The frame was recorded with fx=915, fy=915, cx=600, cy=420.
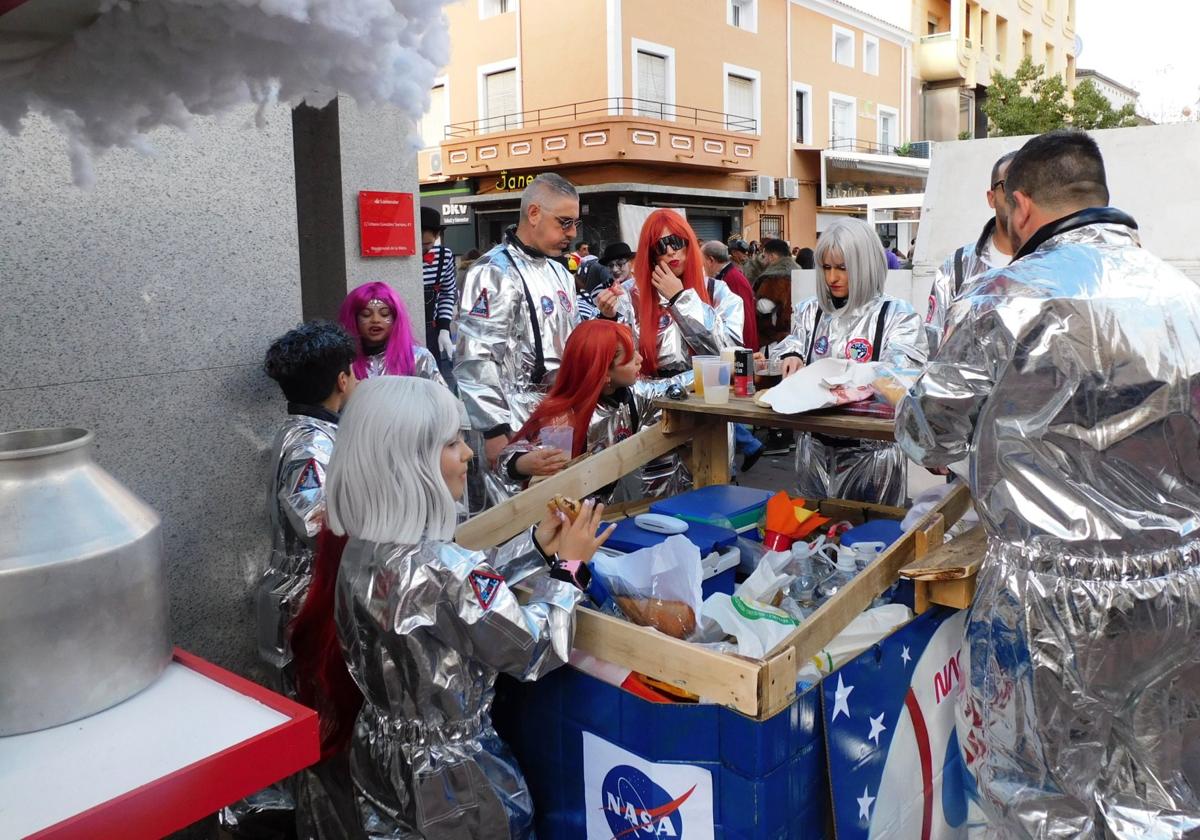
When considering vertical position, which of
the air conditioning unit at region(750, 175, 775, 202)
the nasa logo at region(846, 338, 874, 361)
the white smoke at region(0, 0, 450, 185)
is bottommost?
the nasa logo at region(846, 338, 874, 361)

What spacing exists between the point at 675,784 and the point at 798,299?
736cm

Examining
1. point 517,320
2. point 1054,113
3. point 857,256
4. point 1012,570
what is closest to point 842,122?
point 1054,113

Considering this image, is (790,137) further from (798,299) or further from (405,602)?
(405,602)

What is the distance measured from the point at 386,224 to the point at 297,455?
290 centimetres

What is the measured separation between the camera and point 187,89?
115 cm

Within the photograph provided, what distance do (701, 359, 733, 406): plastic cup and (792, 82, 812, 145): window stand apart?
970 inches

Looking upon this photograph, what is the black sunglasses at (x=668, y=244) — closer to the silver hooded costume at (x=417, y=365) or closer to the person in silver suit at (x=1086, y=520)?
the silver hooded costume at (x=417, y=365)

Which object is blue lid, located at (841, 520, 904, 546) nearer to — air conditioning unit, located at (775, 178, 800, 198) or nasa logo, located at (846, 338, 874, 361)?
nasa logo, located at (846, 338, 874, 361)

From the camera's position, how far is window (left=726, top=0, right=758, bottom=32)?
2375 centimetres

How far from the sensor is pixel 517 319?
3.78 m

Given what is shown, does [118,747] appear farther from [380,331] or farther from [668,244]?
[668,244]

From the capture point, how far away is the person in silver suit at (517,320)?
365cm

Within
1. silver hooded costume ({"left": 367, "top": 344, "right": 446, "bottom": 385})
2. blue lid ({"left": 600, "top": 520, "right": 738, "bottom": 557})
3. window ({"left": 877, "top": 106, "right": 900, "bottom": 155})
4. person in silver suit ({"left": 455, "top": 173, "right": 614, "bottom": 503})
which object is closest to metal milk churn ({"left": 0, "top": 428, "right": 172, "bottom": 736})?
blue lid ({"left": 600, "top": 520, "right": 738, "bottom": 557})

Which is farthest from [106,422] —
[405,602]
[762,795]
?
[762,795]
